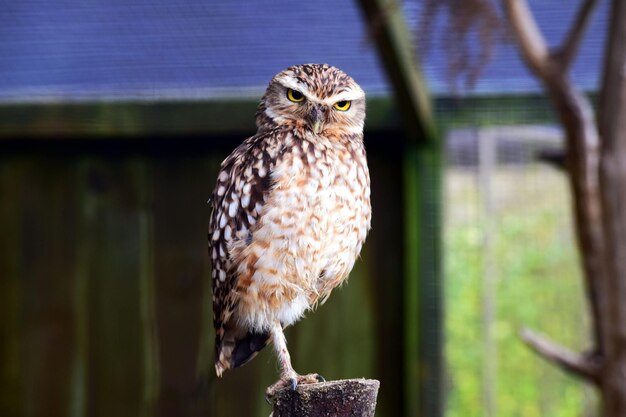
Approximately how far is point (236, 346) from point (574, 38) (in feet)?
4.92

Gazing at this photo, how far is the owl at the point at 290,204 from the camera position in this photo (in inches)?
89.4

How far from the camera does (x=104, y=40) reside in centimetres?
339

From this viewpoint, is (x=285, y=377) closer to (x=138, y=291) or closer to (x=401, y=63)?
(x=401, y=63)

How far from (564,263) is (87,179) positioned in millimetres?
1918

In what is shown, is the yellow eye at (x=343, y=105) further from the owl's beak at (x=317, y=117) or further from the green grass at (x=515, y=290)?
the green grass at (x=515, y=290)

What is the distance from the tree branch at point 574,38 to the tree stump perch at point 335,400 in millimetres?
1720

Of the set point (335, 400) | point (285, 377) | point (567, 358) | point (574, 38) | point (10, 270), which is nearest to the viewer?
point (335, 400)

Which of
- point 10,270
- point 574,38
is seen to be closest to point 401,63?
point 574,38

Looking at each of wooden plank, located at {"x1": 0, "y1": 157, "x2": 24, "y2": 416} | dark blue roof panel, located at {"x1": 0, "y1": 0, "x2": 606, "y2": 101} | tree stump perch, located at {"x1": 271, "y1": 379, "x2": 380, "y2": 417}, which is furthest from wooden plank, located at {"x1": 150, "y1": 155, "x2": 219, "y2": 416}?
tree stump perch, located at {"x1": 271, "y1": 379, "x2": 380, "y2": 417}

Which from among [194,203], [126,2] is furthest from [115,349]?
[126,2]

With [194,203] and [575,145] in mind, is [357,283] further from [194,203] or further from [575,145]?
[575,145]

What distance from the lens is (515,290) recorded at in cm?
424

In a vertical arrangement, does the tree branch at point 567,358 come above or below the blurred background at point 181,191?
below

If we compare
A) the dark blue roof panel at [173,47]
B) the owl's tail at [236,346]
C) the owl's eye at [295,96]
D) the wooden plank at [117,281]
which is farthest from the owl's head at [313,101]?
the wooden plank at [117,281]
